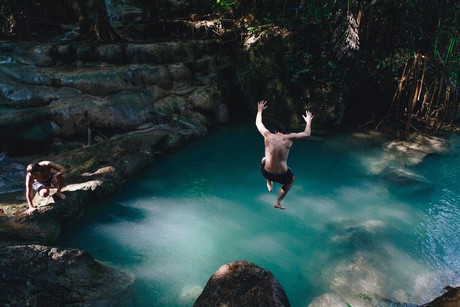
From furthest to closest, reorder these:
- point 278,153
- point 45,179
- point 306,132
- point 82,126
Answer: point 82,126, point 45,179, point 278,153, point 306,132

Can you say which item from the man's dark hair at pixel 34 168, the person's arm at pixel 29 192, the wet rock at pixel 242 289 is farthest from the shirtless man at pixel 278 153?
the person's arm at pixel 29 192

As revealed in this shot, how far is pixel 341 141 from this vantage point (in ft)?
31.3

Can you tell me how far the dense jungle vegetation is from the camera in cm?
859

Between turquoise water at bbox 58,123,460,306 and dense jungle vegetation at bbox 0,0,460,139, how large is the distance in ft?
5.66

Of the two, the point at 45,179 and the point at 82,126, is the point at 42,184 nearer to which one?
the point at 45,179

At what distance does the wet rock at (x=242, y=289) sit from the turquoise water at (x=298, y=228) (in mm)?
671

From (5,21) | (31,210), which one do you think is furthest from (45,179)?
(5,21)

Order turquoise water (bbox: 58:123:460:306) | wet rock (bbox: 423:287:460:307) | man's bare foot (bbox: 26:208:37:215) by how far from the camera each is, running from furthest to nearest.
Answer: man's bare foot (bbox: 26:208:37:215) < turquoise water (bbox: 58:123:460:306) < wet rock (bbox: 423:287:460:307)

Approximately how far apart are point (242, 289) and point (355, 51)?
26.3ft

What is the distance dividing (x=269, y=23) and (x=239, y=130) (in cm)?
386

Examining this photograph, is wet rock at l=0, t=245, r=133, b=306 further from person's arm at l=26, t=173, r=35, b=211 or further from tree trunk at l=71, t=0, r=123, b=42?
tree trunk at l=71, t=0, r=123, b=42

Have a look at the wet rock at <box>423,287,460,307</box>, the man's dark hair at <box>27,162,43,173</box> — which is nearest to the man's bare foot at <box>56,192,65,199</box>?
the man's dark hair at <box>27,162,43,173</box>

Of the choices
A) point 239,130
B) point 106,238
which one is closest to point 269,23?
point 239,130

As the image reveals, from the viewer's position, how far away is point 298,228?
625 centimetres
